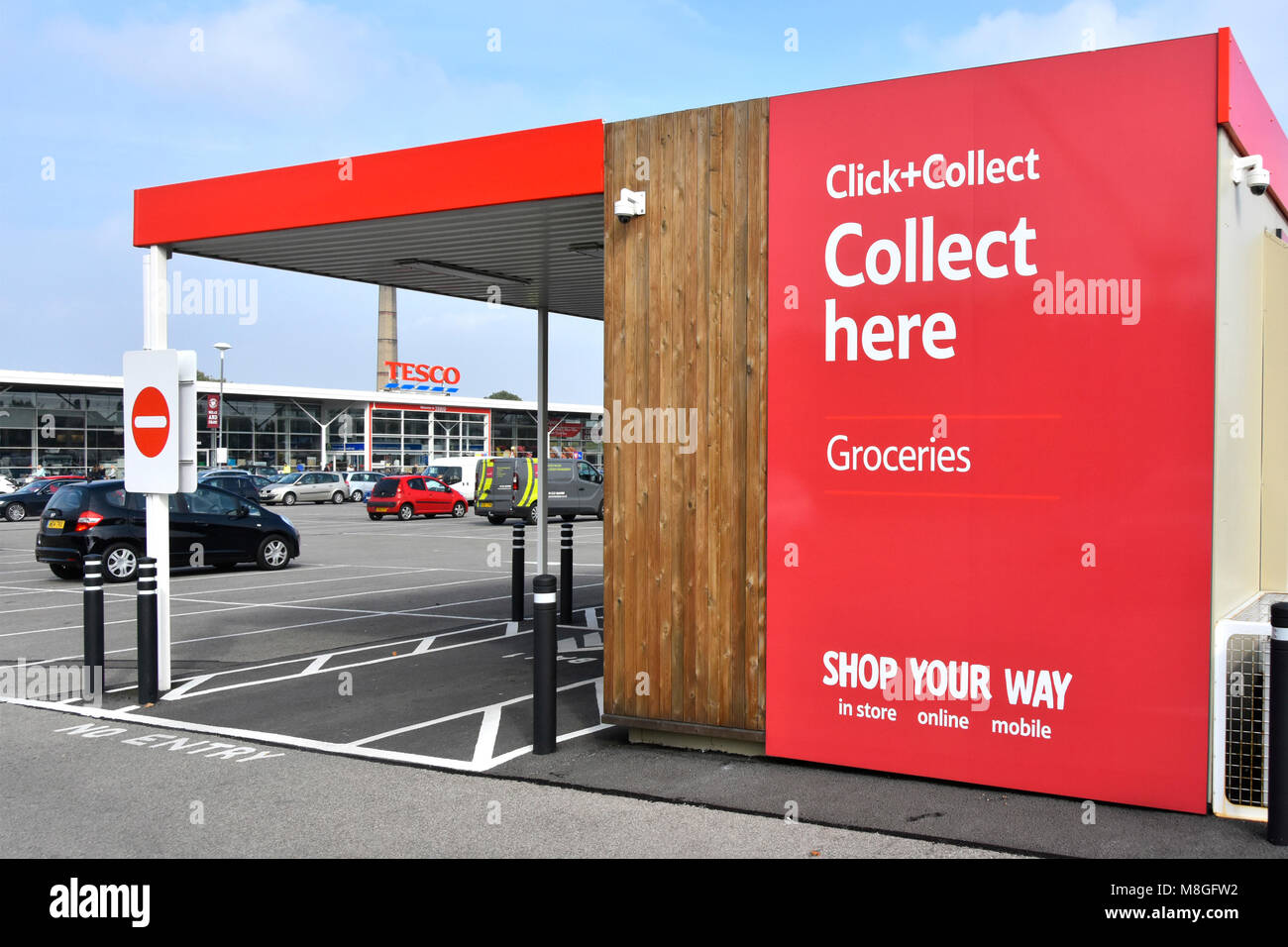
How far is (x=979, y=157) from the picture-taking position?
584cm

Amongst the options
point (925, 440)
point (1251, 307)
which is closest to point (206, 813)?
point (925, 440)

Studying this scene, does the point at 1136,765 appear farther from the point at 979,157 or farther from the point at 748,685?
the point at 979,157

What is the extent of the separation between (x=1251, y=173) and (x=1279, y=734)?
9.55 feet

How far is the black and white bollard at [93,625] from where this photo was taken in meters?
8.73

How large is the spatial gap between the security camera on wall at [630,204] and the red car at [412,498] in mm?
29158

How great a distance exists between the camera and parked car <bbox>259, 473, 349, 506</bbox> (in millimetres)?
44625

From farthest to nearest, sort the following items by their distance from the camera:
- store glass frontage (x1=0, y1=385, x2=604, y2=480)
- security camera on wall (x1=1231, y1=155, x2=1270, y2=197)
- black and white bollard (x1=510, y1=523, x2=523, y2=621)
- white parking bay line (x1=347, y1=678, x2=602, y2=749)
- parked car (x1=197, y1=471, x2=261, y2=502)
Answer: store glass frontage (x1=0, y1=385, x2=604, y2=480) < parked car (x1=197, y1=471, x2=261, y2=502) < black and white bollard (x1=510, y1=523, x2=523, y2=621) < white parking bay line (x1=347, y1=678, x2=602, y2=749) < security camera on wall (x1=1231, y1=155, x2=1270, y2=197)

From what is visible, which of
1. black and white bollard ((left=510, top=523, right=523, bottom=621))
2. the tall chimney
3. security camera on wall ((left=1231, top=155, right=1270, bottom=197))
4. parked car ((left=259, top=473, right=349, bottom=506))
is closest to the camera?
security camera on wall ((left=1231, top=155, right=1270, bottom=197))

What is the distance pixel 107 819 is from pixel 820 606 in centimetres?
404

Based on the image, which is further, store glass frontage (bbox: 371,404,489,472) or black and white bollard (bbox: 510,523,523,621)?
store glass frontage (bbox: 371,404,489,472)

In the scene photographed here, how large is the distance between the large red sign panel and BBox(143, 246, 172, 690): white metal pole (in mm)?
5315

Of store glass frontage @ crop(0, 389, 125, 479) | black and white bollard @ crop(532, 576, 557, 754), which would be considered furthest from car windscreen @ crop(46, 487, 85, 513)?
store glass frontage @ crop(0, 389, 125, 479)

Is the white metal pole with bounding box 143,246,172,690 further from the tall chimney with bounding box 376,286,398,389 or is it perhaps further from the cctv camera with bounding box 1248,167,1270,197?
the tall chimney with bounding box 376,286,398,389

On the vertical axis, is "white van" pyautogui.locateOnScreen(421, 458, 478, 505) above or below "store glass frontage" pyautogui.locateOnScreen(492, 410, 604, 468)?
below
